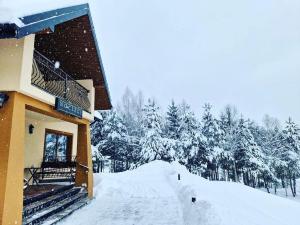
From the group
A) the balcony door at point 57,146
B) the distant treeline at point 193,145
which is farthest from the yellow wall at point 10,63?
the distant treeline at point 193,145

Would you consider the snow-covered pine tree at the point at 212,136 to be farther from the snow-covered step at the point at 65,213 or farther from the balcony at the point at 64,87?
the snow-covered step at the point at 65,213

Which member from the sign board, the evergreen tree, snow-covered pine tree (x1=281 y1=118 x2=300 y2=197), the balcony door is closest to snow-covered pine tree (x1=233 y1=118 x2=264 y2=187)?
snow-covered pine tree (x1=281 y1=118 x2=300 y2=197)

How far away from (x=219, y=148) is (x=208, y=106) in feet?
21.7

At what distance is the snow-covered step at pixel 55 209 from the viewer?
319 inches

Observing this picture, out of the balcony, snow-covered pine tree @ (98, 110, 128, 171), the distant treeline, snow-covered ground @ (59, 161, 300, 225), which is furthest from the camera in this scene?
snow-covered pine tree @ (98, 110, 128, 171)

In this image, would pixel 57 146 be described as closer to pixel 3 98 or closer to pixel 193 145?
pixel 3 98

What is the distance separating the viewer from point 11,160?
7195 millimetres

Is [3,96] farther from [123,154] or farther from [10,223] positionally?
[123,154]

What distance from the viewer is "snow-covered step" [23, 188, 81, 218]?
8438 millimetres

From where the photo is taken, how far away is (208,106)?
41.8 m

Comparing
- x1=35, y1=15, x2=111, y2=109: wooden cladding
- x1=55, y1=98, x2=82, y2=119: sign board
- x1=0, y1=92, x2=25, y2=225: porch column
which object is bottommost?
x1=0, y1=92, x2=25, y2=225: porch column

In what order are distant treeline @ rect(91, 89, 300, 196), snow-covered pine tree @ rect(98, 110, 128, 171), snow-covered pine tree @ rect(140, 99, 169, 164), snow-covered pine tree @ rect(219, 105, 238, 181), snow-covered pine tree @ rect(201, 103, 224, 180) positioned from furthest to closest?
snow-covered pine tree @ rect(219, 105, 238, 181), snow-covered pine tree @ rect(98, 110, 128, 171), snow-covered pine tree @ rect(201, 103, 224, 180), distant treeline @ rect(91, 89, 300, 196), snow-covered pine tree @ rect(140, 99, 169, 164)

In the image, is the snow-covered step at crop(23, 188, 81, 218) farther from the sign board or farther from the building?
the sign board

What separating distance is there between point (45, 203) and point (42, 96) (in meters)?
3.77
